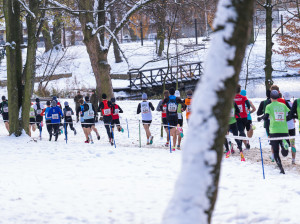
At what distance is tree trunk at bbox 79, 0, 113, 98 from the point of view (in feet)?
66.3

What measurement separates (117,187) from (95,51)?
13030mm

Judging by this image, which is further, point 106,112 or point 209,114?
point 106,112

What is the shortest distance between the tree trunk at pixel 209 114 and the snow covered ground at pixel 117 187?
104 inches

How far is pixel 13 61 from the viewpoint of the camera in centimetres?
1578

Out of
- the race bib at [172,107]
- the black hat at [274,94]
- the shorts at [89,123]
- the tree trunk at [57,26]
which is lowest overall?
the shorts at [89,123]

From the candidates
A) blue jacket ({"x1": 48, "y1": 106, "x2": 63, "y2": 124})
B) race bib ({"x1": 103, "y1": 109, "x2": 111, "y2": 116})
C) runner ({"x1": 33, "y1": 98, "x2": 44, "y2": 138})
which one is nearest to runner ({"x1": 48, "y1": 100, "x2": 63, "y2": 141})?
blue jacket ({"x1": 48, "y1": 106, "x2": 63, "y2": 124})

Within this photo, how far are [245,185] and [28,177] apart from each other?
14.9 feet

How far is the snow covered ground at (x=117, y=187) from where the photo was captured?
726 centimetres

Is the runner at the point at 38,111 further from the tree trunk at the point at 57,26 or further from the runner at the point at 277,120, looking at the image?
the runner at the point at 277,120

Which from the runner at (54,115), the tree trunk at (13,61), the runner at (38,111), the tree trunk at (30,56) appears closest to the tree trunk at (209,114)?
the tree trunk at (30,56)

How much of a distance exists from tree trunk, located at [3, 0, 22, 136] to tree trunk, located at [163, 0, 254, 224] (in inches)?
490

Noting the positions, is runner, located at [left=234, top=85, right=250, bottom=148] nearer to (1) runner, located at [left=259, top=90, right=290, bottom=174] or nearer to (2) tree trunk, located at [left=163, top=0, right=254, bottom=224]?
(1) runner, located at [left=259, top=90, right=290, bottom=174]

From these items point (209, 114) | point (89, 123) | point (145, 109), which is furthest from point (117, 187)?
point (89, 123)

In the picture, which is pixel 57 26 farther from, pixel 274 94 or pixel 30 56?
pixel 274 94
